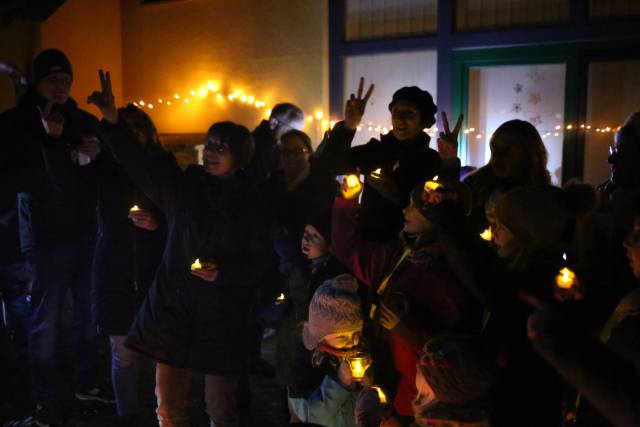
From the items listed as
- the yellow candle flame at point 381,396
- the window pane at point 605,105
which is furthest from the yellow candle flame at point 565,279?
the window pane at point 605,105

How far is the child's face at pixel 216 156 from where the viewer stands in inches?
149

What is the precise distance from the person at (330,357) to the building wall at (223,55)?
504 cm

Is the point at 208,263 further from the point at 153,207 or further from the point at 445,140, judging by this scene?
the point at 445,140

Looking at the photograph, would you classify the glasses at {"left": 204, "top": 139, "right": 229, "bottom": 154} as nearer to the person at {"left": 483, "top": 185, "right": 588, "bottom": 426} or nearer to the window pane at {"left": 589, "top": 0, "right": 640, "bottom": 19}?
the person at {"left": 483, "top": 185, "right": 588, "bottom": 426}

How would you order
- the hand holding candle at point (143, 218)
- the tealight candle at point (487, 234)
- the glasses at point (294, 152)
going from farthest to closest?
the glasses at point (294, 152) → the hand holding candle at point (143, 218) → the tealight candle at point (487, 234)

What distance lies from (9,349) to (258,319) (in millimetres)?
2621

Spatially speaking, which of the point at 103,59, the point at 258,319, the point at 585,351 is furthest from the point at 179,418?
the point at 103,59

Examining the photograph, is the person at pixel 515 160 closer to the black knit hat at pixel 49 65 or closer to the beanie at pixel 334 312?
the beanie at pixel 334 312

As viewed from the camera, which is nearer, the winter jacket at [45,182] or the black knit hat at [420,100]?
the black knit hat at [420,100]

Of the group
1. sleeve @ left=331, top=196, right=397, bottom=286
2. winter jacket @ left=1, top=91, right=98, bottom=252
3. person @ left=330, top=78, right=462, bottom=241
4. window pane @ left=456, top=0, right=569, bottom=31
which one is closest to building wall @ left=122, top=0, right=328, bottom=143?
window pane @ left=456, top=0, right=569, bottom=31

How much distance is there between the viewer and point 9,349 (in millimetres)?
5793

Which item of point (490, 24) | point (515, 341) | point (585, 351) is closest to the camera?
point (585, 351)

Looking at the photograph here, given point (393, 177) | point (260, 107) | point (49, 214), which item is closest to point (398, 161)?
point (393, 177)

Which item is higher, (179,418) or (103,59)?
(103,59)
